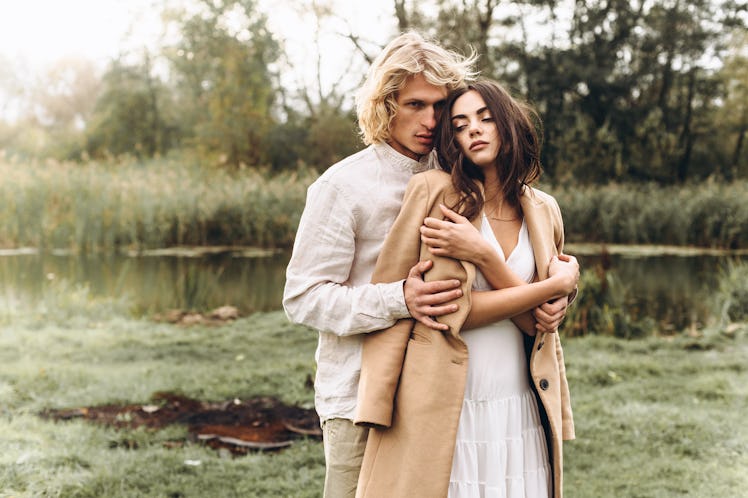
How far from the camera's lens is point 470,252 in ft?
6.24

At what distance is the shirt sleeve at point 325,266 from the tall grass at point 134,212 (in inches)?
388

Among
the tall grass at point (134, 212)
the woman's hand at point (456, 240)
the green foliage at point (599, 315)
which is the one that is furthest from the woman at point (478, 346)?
the tall grass at point (134, 212)

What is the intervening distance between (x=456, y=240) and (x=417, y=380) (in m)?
0.36

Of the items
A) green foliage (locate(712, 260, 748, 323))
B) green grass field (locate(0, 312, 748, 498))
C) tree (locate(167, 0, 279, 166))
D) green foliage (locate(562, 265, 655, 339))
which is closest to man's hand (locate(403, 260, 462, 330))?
green grass field (locate(0, 312, 748, 498))

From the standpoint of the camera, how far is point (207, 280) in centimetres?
992

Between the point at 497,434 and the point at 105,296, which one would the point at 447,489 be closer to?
the point at 497,434

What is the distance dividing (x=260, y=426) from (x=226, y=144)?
1481cm

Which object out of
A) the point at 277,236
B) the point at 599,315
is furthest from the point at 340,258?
the point at 277,236

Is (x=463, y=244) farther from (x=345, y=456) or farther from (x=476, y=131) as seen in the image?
(x=345, y=456)

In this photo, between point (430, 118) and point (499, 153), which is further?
point (430, 118)

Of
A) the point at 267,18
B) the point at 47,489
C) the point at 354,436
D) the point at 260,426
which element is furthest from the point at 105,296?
the point at 267,18

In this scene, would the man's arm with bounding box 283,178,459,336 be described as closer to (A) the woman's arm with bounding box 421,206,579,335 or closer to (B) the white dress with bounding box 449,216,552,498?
(A) the woman's arm with bounding box 421,206,579,335

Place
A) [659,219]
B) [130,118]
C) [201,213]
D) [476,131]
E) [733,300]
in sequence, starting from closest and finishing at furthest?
[476,131]
[733,300]
[201,213]
[659,219]
[130,118]

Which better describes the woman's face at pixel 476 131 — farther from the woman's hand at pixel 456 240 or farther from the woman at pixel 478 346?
the woman's hand at pixel 456 240
